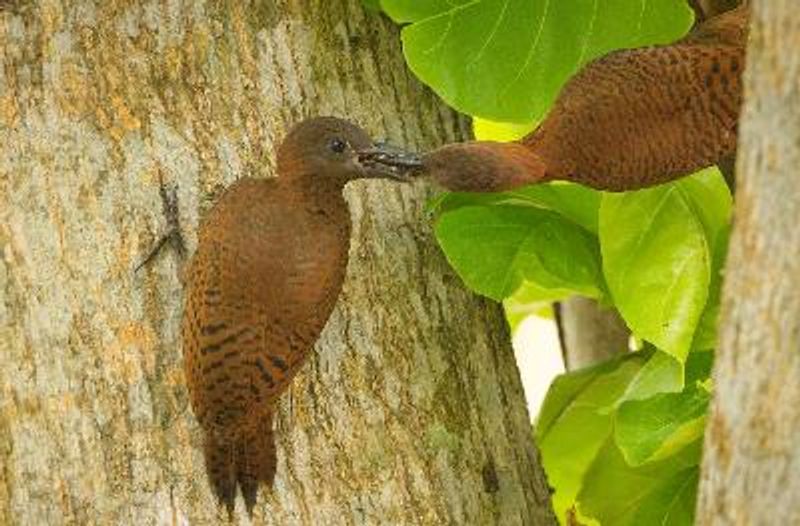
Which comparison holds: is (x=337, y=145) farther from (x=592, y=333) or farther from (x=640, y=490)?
(x=592, y=333)

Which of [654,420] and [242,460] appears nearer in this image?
[242,460]

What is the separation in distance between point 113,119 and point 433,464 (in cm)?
45

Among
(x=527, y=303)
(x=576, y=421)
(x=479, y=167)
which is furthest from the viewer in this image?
(x=527, y=303)

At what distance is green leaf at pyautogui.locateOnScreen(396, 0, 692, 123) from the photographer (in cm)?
175

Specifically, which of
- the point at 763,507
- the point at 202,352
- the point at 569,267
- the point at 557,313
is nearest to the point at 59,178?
the point at 202,352

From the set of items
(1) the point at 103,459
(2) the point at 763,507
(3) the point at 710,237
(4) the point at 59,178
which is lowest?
(2) the point at 763,507

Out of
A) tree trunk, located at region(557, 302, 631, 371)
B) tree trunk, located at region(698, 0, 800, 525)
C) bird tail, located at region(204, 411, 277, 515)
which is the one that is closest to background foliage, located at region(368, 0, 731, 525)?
bird tail, located at region(204, 411, 277, 515)

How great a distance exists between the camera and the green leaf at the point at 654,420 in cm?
169

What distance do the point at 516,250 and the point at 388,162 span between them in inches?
13.6

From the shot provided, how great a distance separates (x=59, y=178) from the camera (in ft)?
5.13

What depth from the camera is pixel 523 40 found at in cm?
179

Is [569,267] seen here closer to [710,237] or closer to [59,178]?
[710,237]

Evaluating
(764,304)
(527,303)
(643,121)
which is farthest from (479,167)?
(527,303)

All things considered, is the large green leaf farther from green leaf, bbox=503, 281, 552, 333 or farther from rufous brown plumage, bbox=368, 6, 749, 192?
rufous brown plumage, bbox=368, 6, 749, 192
